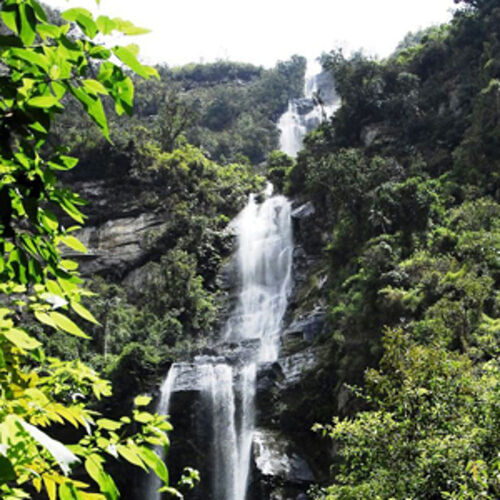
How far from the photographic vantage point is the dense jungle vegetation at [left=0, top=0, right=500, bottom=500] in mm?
1395

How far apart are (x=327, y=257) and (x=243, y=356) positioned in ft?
19.7

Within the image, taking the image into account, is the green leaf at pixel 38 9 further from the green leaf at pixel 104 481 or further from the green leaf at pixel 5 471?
the green leaf at pixel 104 481

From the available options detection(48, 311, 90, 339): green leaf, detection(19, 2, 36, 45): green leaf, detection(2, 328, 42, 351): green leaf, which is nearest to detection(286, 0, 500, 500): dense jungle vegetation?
detection(48, 311, 90, 339): green leaf

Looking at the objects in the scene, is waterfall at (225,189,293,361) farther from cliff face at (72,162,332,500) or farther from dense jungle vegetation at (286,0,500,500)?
dense jungle vegetation at (286,0,500,500)

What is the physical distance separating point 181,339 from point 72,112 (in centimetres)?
2468

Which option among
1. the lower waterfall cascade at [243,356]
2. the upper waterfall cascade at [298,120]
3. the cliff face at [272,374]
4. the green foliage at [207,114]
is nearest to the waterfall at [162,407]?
the lower waterfall cascade at [243,356]

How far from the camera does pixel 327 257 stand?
23781mm

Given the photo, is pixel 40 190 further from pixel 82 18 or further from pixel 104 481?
pixel 104 481

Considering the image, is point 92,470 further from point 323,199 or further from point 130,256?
point 130,256

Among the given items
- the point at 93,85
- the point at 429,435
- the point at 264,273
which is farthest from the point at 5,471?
the point at 264,273

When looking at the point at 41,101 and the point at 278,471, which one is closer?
the point at 41,101

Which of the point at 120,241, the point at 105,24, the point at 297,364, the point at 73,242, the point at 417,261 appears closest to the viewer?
the point at 105,24

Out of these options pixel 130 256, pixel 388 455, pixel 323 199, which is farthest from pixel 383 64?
pixel 388 455

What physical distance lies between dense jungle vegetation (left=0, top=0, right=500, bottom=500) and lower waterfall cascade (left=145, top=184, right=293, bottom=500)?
1.46 meters
